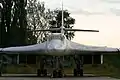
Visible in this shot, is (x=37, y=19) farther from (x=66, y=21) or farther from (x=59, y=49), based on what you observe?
(x=59, y=49)

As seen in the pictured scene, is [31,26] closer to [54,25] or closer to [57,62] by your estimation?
[54,25]

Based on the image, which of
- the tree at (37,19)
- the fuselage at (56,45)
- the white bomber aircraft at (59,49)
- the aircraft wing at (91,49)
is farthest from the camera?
the tree at (37,19)

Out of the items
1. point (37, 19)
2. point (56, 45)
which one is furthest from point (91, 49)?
point (37, 19)

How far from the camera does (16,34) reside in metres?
51.2

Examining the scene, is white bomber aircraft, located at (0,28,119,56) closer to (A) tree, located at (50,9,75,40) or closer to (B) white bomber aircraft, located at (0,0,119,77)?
(B) white bomber aircraft, located at (0,0,119,77)

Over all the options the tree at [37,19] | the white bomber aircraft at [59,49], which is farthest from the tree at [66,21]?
the white bomber aircraft at [59,49]

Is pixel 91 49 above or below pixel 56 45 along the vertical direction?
below

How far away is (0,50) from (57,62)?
16.6 feet

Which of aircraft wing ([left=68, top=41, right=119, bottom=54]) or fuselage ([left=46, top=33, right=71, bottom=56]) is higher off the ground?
fuselage ([left=46, top=33, right=71, bottom=56])

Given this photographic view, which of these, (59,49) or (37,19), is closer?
(59,49)

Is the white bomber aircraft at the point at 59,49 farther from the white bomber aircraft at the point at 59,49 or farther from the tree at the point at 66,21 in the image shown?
the tree at the point at 66,21

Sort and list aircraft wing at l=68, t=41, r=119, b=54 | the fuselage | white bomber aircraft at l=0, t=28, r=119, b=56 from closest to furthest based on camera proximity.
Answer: the fuselage → white bomber aircraft at l=0, t=28, r=119, b=56 → aircraft wing at l=68, t=41, r=119, b=54

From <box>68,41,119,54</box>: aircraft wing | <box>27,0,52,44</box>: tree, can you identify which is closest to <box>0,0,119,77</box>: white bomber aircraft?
<box>68,41,119,54</box>: aircraft wing

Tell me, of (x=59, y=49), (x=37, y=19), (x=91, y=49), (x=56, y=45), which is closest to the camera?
(x=59, y=49)
